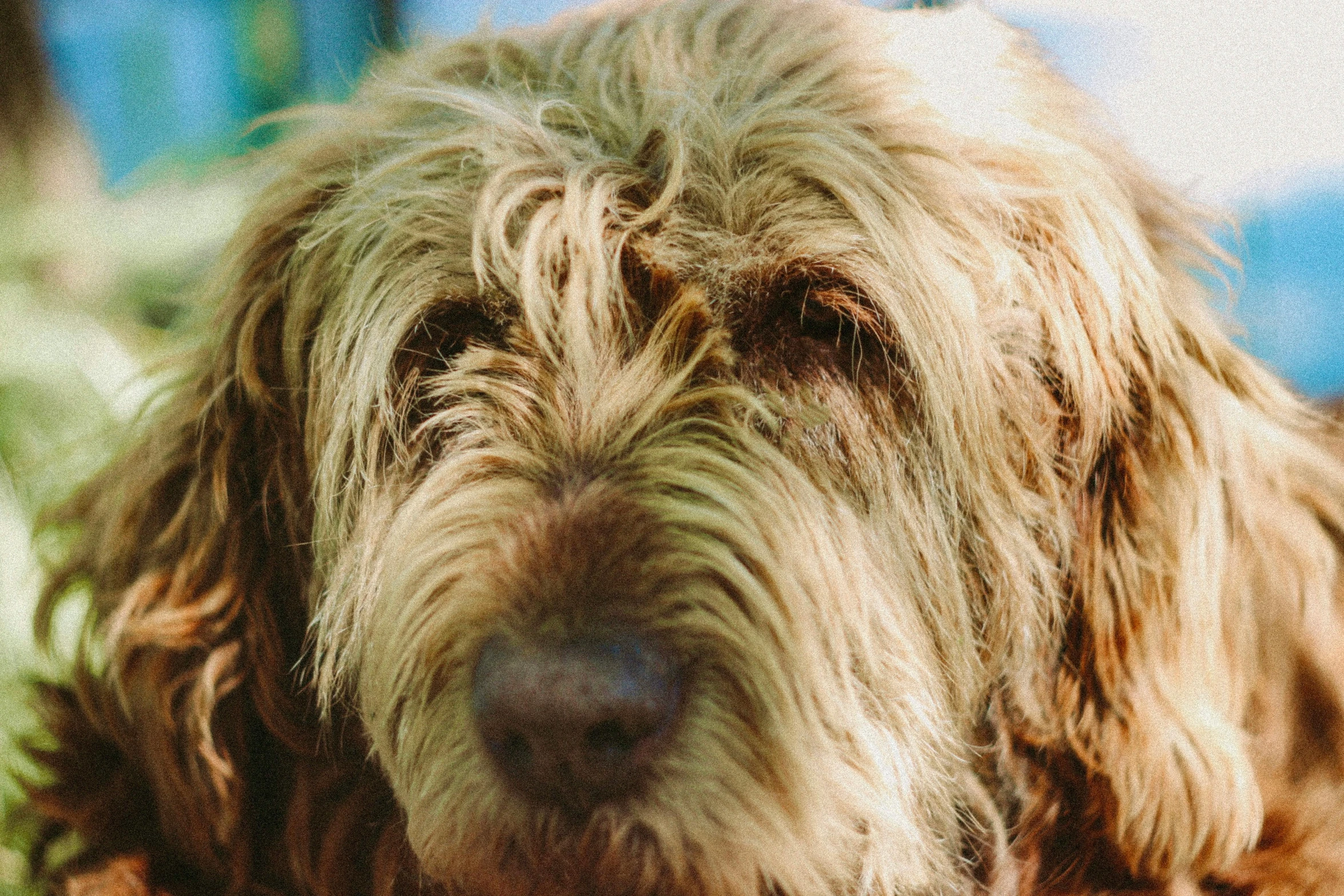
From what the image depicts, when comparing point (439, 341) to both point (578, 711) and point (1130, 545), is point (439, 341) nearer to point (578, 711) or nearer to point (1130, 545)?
point (578, 711)

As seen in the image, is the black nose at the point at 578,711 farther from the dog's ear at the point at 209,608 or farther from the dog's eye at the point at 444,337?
the dog's ear at the point at 209,608

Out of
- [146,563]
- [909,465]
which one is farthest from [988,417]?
[146,563]

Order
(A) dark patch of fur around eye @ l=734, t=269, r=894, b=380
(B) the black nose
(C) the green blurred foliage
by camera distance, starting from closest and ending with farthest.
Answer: (B) the black nose, (A) dark patch of fur around eye @ l=734, t=269, r=894, b=380, (C) the green blurred foliage

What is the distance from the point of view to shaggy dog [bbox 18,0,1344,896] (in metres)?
1.92

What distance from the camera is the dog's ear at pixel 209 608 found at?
246 centimetres

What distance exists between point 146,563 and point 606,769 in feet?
4.55

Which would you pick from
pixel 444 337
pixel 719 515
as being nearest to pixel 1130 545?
pixel 719 515

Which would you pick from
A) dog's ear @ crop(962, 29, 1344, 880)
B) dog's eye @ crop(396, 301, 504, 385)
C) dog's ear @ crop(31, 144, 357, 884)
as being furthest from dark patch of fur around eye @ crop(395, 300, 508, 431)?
dog's ear @ crop(962, 29, 1344, 880)

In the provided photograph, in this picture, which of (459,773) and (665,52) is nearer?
(459,773)

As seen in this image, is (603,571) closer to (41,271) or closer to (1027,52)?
(1027,52)

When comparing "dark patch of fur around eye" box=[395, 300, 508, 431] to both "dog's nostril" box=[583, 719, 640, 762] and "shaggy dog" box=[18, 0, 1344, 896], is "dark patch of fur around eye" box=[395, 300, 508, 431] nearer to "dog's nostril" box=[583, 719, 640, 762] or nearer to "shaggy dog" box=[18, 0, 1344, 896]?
"shaggy dog" box=[18, 0, 1344, 896]

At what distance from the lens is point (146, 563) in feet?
8.55

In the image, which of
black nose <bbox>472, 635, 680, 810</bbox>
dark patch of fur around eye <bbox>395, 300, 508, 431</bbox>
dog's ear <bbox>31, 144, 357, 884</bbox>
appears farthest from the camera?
dog's ear <bbox>31, 144, 357, 884</bbox>

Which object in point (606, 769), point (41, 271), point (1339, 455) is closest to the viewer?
point (606, 769)
